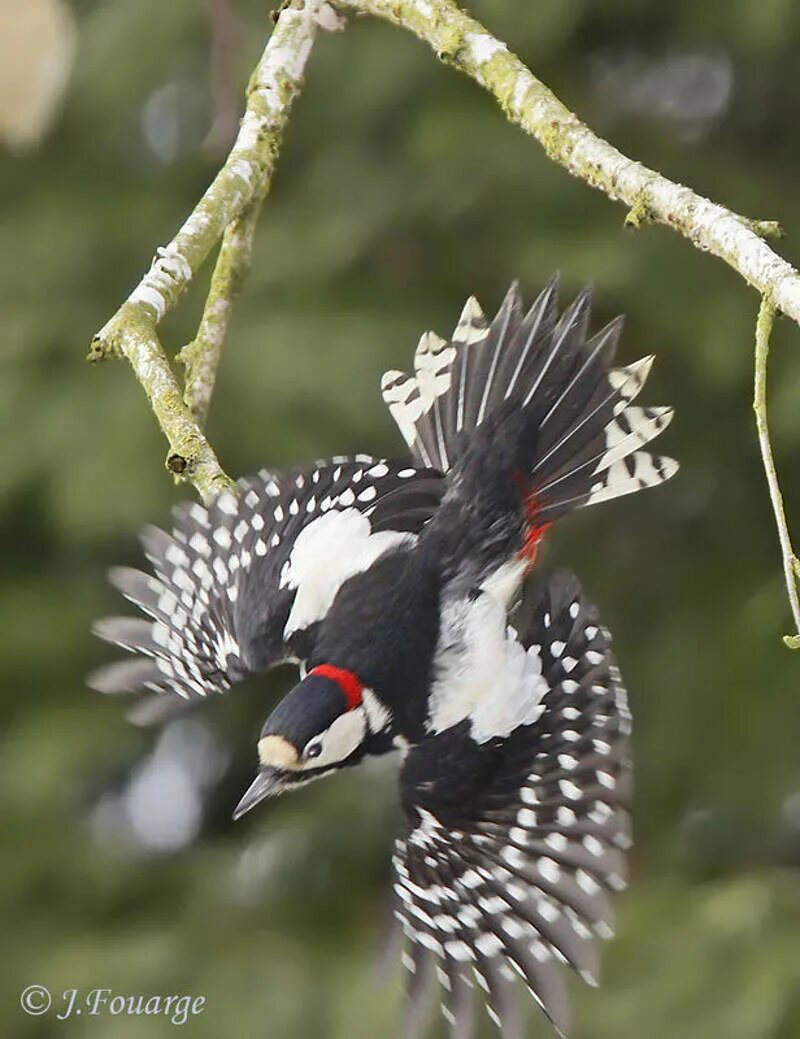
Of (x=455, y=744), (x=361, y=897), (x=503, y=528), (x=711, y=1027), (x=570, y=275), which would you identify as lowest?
(x=711, y=1027)

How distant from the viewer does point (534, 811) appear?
285 centimetres

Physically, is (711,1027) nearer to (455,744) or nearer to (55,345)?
(455,744)

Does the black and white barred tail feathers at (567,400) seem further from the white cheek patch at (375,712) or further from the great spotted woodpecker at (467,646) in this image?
the white cheek patch at (375,712)

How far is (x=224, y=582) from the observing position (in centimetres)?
295

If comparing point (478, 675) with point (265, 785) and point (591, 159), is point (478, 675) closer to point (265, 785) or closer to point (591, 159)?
point (265, 785)

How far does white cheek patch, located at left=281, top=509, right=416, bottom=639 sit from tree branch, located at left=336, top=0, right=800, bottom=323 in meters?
0.71

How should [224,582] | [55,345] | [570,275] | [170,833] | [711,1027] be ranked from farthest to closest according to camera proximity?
[170,833] < [55,345] < [570,275] < [711,1027] < [224,582]

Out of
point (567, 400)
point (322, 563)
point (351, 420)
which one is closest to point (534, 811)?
point (322, 563)

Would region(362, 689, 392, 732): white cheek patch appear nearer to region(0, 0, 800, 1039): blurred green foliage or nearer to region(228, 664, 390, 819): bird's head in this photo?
region(228, 664, 390, 819): bird's head

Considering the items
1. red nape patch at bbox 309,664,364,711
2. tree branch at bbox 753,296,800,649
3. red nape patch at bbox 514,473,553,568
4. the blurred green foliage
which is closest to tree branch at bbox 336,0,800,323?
tree branch at bbox 753,296,800,649

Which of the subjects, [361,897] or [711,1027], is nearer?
[711,1027]

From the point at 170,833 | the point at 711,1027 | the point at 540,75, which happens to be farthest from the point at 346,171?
the point at 711,1027

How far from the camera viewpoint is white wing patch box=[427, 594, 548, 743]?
2760mm

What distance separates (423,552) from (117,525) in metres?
1.66
